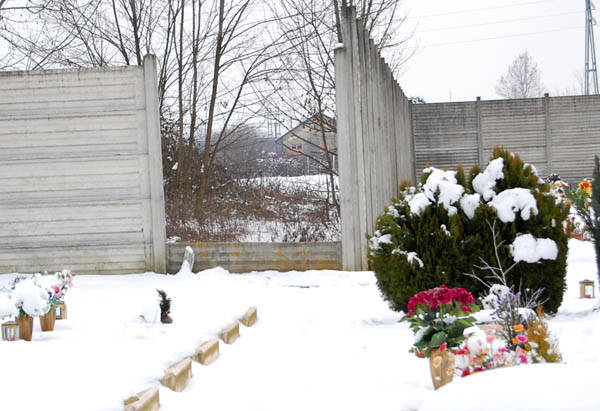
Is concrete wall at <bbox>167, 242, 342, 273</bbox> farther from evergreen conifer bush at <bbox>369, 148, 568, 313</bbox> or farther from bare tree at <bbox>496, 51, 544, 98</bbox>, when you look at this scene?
bare tree at <bbox>496, 51, 544, 98</bbox>

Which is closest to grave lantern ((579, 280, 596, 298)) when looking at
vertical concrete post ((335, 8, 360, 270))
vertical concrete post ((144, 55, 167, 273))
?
vertical concrete post ((335, 8, 360, 270))

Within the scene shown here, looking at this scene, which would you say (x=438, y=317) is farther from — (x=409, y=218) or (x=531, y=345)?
(x=409, y=218)

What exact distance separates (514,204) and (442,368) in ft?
6.83

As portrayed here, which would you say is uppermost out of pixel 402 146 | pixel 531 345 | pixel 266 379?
pixel 402 146

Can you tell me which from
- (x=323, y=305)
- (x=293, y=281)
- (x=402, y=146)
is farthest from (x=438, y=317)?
(x=402, y=146)

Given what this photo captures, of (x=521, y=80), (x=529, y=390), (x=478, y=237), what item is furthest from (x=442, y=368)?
(x=521, y=80)

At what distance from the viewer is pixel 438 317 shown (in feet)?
13.6

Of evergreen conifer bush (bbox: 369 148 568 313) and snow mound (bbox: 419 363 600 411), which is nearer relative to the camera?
snow mound (bbox: 419 363 600 411)

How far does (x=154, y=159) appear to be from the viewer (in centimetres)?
879

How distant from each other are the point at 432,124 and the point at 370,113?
9.29 metres

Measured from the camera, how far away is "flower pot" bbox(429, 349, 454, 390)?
145 inches

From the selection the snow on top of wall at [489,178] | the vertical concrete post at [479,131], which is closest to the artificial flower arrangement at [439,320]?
the snow on top of wall at [489,178]

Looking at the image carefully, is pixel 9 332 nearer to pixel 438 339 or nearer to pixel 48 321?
pixel 48 321

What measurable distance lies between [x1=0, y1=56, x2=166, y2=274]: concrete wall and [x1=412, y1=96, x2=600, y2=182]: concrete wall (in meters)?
10.5
